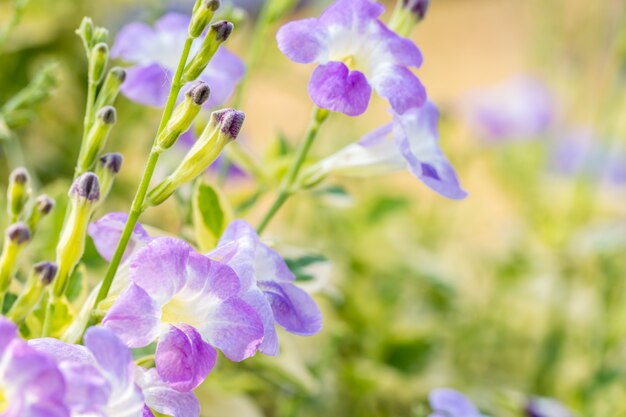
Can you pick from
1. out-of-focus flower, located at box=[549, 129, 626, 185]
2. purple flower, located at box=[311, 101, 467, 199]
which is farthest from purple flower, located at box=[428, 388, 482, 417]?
out-of-focus flower, located at box=[549, 129, 626, 185]

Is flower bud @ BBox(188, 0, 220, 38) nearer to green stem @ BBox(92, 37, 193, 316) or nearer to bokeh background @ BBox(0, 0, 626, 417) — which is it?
green stem @ BBox(92, 37, 193, 316)

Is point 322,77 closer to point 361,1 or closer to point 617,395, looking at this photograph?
point 361,1

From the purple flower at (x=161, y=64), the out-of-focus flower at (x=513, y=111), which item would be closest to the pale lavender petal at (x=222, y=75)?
the purple flower at (x=161, y=64)

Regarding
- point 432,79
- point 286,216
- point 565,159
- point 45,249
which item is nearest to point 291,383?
point 45,249

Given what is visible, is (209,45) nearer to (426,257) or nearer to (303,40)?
(303,40)

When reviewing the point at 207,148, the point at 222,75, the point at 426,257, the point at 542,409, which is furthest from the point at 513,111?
the point at 207,148
